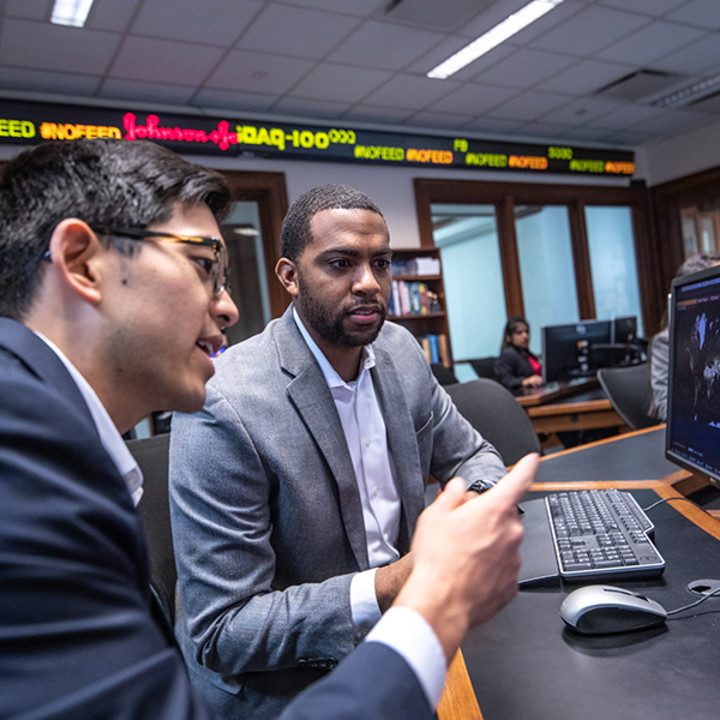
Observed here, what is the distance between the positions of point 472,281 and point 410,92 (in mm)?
2801

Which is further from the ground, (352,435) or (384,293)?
(384,293)

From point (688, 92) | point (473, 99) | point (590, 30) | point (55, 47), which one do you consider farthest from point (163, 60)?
point (688, 92)

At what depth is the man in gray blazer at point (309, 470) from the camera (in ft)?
3.11

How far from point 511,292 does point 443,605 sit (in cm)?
634

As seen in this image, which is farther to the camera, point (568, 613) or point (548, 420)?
point (548, 420)

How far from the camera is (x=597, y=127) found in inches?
255

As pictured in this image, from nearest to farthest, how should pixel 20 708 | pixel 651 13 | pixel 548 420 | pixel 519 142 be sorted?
pixel 20 708 → pixel 548 420 → pixel 651 13 → pixel 519 142

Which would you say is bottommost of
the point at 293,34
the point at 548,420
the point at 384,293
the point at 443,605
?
the point at 548,420

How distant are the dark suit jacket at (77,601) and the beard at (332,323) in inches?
34.1

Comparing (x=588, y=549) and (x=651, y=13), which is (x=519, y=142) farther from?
(x=588, y=549)

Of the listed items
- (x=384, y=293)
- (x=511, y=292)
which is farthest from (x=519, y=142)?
(x=384, y=293)

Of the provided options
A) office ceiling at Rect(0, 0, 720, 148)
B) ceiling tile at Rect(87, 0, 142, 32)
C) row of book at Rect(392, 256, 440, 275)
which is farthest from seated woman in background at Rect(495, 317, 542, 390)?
ceiling tile at Rect(87, 0, 142, 32)

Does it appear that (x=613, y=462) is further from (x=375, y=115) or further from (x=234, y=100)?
(x=375, y=115)

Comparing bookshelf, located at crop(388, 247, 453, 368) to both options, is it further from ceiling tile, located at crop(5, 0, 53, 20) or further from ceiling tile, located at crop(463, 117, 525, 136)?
ceiling tile, located at crop(5, 0, 53, 20)
